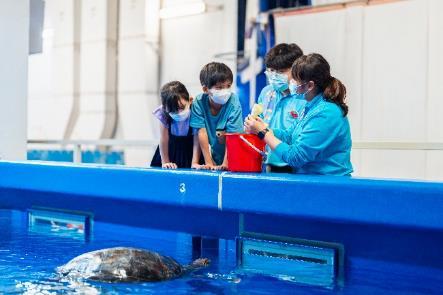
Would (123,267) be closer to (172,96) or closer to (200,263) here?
(200,263)

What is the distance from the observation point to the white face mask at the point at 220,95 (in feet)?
9.59

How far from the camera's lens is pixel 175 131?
323 centimetres

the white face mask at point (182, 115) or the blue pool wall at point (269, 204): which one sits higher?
the white face mask at point (182, 115)

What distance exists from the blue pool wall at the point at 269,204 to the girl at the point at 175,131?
0.30 metres

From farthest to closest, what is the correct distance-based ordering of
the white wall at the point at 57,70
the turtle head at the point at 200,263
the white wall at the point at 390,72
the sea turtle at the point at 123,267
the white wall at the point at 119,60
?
the white wall at the point at 57,70 → the white wall at the point at 119,60 → the white wall at the point at 390,72 → the turtle head at the point at 200,263 → the sea turtle at the point at 123,267

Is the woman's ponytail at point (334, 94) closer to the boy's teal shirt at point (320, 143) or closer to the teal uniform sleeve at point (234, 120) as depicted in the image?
the boy's teal shirt at point (320, 143)

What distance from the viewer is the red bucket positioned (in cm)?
250

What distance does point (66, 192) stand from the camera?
318 centimetres

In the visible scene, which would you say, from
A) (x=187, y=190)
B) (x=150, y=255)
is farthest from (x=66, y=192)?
(x=150, y=255)

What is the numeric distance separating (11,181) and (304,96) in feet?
6.51

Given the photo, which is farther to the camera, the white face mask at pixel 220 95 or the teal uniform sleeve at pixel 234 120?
the teal uniform sleeve at pixel 234 120

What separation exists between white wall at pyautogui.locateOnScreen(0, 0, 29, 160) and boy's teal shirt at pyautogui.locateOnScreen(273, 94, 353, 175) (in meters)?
3.02

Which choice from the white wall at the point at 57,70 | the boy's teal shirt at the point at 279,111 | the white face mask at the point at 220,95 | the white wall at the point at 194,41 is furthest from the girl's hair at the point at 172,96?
the white wall at the point at 57,70

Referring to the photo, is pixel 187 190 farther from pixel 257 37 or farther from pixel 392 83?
pixel 257 37
